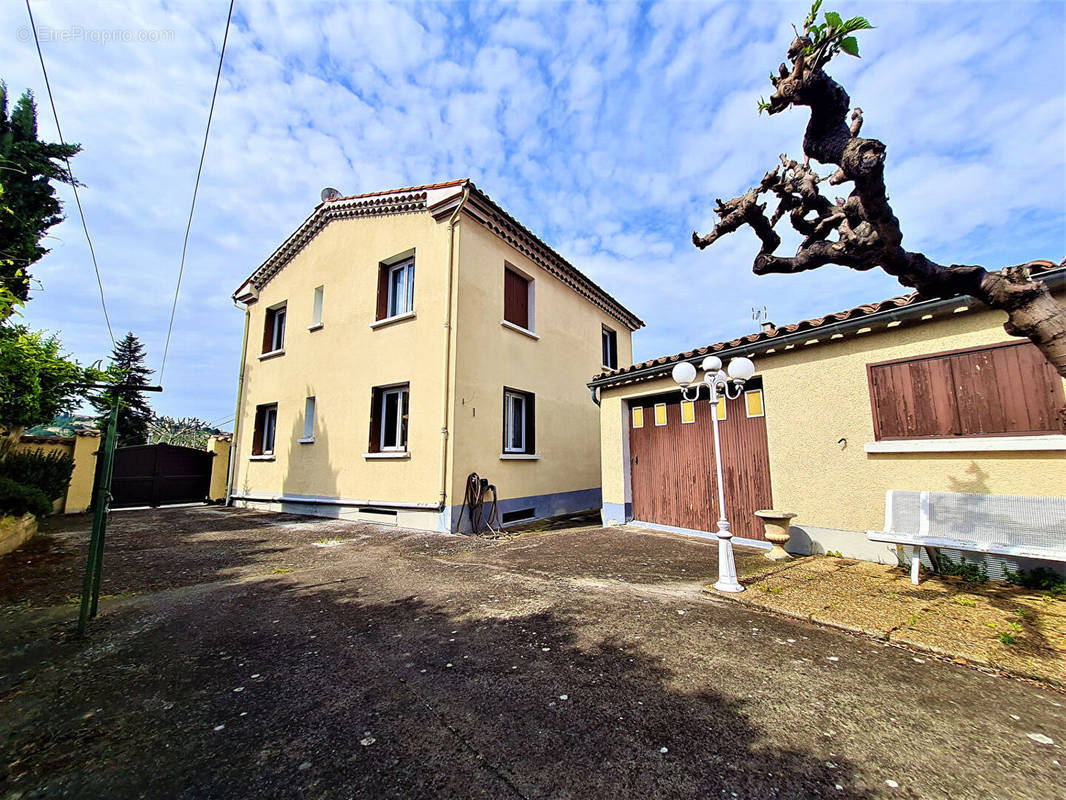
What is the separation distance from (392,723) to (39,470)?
440 inches

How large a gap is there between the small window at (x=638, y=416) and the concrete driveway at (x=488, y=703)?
415 centimetres

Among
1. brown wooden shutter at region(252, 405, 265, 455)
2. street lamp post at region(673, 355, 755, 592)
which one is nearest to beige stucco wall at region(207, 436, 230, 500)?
brown wooden shutter at region(252, 405, 265, 455)

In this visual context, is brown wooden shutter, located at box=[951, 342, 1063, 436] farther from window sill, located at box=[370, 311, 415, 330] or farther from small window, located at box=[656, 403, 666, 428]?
window sill, located at box=[370, 311, 415, 330]

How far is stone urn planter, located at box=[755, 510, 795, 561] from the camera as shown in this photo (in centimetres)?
560

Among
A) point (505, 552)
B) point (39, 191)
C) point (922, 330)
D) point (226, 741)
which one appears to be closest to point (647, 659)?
point (226, 741)

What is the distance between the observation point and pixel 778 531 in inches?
224

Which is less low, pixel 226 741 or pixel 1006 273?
pixel 1006 273

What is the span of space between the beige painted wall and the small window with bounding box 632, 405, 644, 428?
2344mm

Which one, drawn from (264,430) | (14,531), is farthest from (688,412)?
(264,430)

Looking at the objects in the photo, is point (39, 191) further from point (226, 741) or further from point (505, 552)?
point (226, 741)

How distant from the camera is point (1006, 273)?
3221mm

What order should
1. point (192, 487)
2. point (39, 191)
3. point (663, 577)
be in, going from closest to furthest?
1. point (663, 577)
2. point (39, 191)
3. point (192, 487)

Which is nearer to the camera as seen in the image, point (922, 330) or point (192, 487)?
point (922, 330)

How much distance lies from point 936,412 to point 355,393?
10247mm
